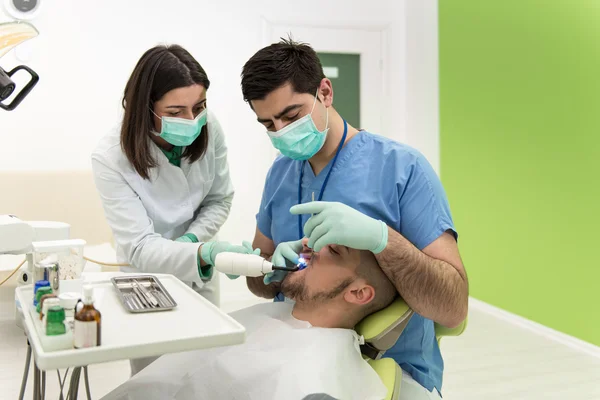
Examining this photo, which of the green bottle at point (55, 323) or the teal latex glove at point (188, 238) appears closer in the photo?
the green bottle at point (55, 323)

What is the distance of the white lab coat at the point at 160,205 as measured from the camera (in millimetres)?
1687

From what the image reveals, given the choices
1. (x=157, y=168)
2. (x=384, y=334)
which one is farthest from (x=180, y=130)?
(x=384, y=334)

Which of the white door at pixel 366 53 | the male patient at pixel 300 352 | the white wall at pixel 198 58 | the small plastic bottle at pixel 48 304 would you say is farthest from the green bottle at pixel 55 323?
the white door at pixel 366 53

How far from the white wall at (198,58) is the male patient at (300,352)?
255 centimetres

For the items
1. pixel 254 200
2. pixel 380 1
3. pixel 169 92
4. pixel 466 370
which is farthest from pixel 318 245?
pixel 380 1

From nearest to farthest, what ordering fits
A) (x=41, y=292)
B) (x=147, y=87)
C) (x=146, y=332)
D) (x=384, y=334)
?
(x=146, y=332) → (x=41, y=292) → (x=384, y=334) → (x=147, y=87)

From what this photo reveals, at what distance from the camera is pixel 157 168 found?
5.98ft

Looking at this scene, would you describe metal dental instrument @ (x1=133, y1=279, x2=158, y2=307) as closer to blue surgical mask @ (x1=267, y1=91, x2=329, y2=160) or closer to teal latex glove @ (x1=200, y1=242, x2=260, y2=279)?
teal latex glove @ (x1=200, y1=242, x2=260, y2=279)

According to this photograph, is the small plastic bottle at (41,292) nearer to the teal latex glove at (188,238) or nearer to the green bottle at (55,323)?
the green bottle at (55,323)

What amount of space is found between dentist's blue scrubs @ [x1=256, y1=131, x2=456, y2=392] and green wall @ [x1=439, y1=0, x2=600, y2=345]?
1820 mm

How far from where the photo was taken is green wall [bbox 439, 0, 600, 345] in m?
3.02

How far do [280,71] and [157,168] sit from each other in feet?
1.80

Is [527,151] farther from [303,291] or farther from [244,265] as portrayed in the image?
[244,265]

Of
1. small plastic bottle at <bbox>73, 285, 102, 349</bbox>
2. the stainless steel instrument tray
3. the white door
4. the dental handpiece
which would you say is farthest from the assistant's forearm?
the white door
